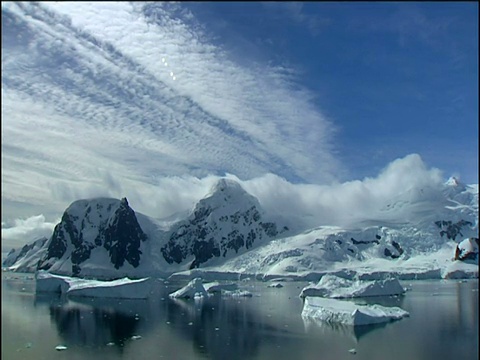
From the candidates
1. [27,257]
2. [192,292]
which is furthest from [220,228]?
[192,292]

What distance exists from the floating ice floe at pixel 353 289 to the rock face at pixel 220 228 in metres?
104

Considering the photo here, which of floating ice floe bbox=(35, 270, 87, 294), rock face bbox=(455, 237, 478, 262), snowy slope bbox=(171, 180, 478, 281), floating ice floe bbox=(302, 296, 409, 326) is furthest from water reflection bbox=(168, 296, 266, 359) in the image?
rock face bbox=(455, 237, 478, 262)

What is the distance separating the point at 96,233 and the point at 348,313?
124594 mm

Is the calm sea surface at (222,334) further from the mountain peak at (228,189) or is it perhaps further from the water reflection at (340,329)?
the mountain peak at (228,189)

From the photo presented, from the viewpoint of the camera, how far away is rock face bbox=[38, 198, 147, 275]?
142 meters

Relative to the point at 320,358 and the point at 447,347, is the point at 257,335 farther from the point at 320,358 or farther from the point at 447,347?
the point at 447,347

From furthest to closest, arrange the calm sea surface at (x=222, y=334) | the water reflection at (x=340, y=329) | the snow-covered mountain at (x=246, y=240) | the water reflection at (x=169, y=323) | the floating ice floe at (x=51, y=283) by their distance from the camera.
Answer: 1. the snow-covered mountain at (x=246, y=240)
2. the floating ice floe at (x=51, y=283)
3. the water reflection at (x=340, y=329)
4. the water reflection at (x=169, y=323)
5. the calm sea surface at (x=222, y=334)

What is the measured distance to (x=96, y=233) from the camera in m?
150

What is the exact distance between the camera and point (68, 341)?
102 ft

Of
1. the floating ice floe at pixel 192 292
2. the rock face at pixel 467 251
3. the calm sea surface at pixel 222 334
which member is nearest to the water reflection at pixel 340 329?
the calm sea surface at pixel 222 334

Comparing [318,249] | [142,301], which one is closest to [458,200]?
[318,249]

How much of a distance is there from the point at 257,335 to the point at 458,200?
174717 millimetres

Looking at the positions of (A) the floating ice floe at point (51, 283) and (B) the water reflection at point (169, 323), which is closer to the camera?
(B) the water reflection at point (169, 323)

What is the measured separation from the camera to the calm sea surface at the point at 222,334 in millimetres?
27391
